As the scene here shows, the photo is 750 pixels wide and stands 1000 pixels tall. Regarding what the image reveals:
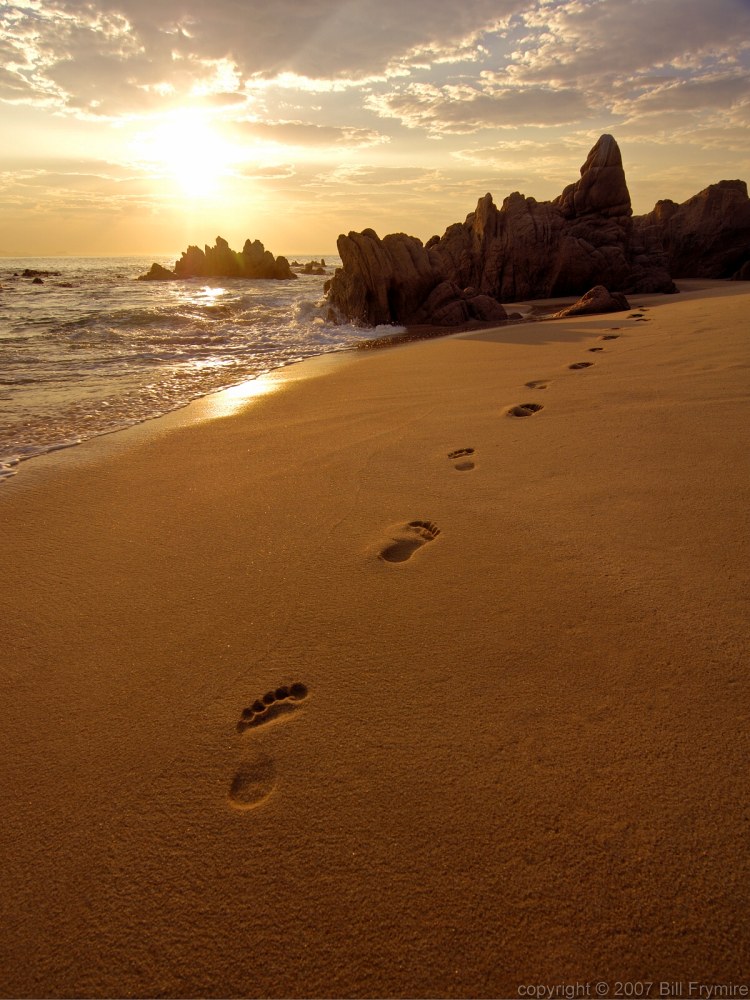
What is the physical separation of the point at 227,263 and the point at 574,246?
37274 millimetres

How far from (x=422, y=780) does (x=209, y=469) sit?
287 cm

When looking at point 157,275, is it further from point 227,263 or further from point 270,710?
point 270,710

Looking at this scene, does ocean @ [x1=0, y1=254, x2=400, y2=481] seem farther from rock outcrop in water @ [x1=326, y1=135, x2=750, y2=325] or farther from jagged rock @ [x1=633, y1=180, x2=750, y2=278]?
jagged rock @ [x1=633, y1=180, x2=750, y2=278]

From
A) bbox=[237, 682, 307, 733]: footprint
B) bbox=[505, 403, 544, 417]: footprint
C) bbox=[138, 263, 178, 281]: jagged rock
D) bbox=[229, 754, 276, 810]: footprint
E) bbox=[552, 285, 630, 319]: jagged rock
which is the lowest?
bbox=[229, 754, 276, 810]: footprint

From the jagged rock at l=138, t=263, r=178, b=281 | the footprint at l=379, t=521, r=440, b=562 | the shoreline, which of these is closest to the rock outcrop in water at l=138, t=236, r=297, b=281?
the jagged rock at l=138, t=263, r=178, b=281

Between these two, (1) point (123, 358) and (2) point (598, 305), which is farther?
(2) point (598, 305)

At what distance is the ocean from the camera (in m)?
5.43

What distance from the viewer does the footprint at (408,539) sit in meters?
2.49

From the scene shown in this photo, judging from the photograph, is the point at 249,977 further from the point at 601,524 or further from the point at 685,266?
the point at 685,266

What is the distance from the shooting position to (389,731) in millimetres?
1571

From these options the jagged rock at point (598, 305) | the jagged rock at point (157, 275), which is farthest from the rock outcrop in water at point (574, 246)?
the jagged rock at point (157, 275)

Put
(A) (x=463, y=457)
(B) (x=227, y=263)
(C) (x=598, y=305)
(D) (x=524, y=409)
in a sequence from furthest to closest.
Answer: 1. (B) (x=227, y=263)
2. (C) (x=598, y=305)
3. (D) (x=524, y=409)
4. (A) (x=463, y=457)

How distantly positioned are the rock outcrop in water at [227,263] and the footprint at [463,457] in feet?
152

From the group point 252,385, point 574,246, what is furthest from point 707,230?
point 252,385
